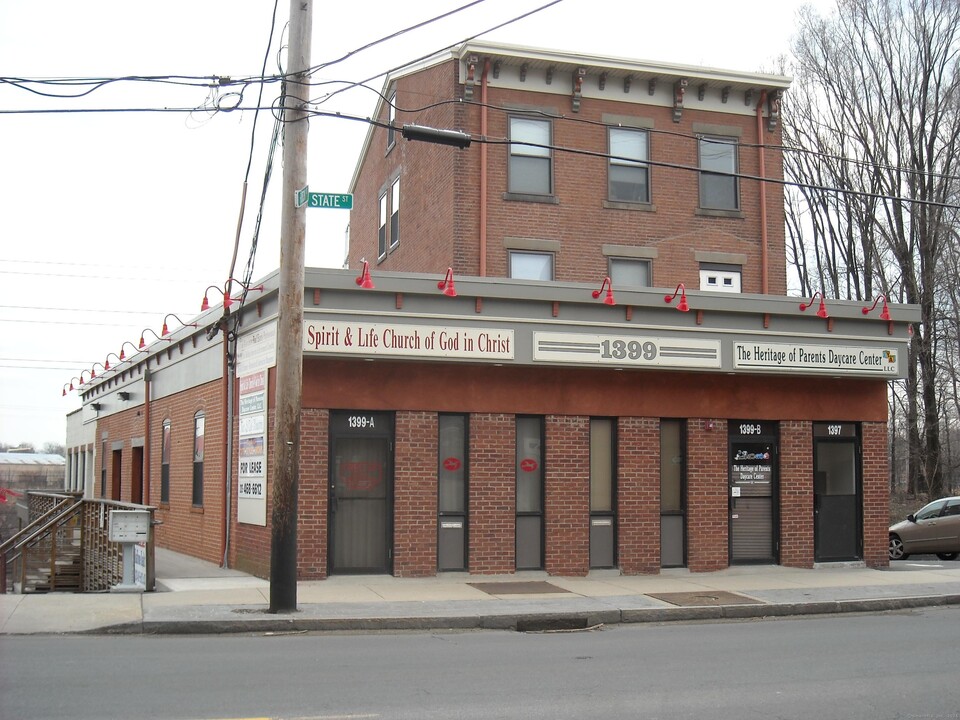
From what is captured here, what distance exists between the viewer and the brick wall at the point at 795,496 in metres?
18.5

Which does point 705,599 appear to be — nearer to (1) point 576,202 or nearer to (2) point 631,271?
(2) point 631,271

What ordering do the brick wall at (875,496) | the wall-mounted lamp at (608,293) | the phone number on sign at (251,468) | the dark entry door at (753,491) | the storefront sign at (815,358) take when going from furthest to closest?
the brick wall at (875,496), the dark entry door at (753,491), the storefront sign at (815,358), the wall-mounted lamp at (608,293), the phone number on sign at (251,468)

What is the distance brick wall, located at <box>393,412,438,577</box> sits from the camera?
648 inches

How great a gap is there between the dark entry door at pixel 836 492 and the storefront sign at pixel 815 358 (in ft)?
4.06

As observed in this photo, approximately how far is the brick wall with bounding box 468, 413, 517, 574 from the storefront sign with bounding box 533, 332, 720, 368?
138cm

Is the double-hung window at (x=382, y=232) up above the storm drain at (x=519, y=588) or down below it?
above

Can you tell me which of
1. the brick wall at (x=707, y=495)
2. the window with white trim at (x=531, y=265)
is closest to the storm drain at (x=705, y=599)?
the brick wall at (x=707, y=495)

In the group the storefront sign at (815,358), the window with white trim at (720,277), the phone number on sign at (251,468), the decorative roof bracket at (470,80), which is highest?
the decorative roof bracket at (470,80)

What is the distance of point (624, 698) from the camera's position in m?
8.54

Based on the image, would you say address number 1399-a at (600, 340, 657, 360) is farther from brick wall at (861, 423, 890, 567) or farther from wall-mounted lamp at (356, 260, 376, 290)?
brick wall at (861, 423, 890, 567)

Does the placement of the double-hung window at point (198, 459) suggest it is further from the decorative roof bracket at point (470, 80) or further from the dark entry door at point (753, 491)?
the dark entry door at point (753, 491)

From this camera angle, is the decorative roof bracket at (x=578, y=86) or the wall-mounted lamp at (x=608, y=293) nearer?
the wall-mounted lamp at (x=608, y=293)

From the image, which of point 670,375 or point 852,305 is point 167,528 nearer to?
point 670,375

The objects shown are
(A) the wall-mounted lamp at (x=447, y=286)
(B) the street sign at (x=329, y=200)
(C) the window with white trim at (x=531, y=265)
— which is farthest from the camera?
(C) the window with white trim at (x=531, y=265)
